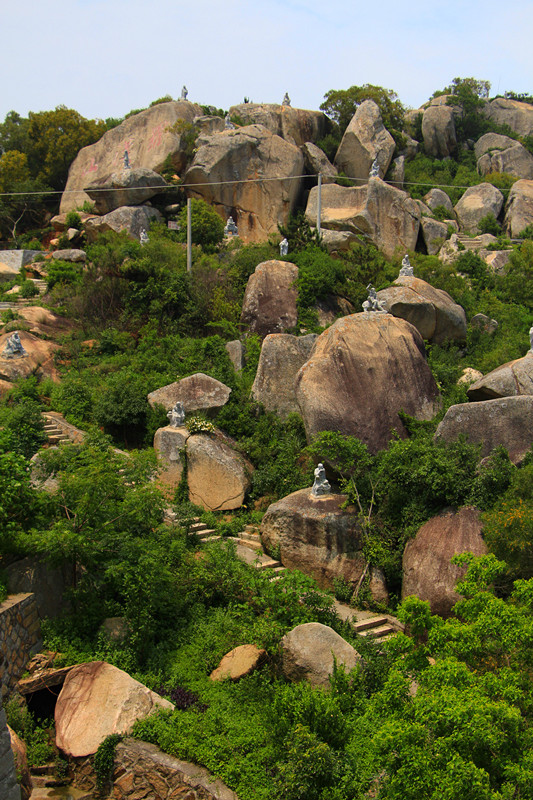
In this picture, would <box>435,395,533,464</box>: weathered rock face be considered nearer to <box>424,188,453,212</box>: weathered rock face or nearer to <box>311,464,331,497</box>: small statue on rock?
<box>311,464,331,497</box>: small statue on rock

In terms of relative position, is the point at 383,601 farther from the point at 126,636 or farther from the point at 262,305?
the point at 262,305

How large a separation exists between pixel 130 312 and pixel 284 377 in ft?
25.9

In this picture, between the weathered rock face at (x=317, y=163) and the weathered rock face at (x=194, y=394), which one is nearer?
the weathered rock face at (x=194, y=394)

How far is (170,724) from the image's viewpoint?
432 inches

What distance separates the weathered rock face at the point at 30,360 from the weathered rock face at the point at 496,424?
1303cm

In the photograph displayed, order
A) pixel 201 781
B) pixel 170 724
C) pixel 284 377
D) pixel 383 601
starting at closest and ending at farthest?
1. pixel 201 781
2. pixel 170 724
3. pixel 383 601
4. pixel 284 377

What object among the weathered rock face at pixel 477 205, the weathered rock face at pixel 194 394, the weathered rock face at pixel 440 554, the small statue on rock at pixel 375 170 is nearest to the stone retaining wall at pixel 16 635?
the weathered rock face at pixel 440 554

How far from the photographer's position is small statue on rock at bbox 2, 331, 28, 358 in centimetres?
2180

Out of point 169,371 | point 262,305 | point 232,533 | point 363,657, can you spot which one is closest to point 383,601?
point 363,657

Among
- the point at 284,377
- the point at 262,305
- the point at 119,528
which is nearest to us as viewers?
the point at 119,528

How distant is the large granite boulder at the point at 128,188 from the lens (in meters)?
33.2

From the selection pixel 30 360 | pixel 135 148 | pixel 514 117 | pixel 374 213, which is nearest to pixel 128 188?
pixel 135 148

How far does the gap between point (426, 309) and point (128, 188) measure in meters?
17.3

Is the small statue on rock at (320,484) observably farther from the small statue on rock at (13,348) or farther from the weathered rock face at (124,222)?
the weathered rock face at (124,222)
